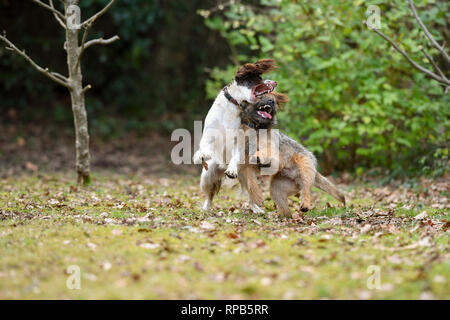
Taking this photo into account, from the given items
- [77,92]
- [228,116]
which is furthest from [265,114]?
[77,92]

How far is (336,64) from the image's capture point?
11.5 metres

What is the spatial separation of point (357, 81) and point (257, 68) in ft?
17.0

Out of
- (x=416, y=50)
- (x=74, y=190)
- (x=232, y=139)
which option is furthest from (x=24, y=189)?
(x=416, y=50)

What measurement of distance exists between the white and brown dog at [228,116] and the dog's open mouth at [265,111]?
0.16 m

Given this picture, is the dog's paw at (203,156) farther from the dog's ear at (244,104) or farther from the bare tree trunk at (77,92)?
the bare tree trunk at (77,92)

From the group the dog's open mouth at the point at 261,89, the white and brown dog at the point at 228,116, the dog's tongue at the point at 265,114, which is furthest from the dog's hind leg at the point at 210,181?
the dog's open mouth at the point at 261,89

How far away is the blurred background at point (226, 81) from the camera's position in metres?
11.4

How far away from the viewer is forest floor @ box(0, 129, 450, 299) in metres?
4.61

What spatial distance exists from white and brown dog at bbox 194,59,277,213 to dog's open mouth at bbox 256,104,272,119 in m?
0.16

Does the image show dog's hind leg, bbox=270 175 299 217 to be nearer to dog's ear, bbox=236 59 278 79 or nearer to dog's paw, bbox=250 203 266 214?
dog's paw, bbox=250 203 266 214

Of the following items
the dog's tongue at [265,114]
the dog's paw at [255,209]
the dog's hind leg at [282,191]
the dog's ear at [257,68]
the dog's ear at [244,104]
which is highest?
the dog's ear at [257,68]

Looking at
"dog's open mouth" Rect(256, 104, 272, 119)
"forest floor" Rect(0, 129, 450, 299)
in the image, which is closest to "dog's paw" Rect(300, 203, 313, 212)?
"forest floor" Rect(0, 129, 450, 299)

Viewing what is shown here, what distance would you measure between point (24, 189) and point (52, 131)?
9.77m
